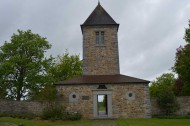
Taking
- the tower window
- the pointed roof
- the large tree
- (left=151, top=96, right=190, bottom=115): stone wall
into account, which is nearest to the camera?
(left=151, top=96, right=190, bottom=115): stone wall

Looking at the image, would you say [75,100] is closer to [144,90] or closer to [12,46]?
[144,90]

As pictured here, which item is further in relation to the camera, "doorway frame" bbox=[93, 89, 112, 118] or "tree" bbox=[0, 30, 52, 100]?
"tree" bbox=[0, 30, 52, 100]

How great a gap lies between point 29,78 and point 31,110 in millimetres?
8736

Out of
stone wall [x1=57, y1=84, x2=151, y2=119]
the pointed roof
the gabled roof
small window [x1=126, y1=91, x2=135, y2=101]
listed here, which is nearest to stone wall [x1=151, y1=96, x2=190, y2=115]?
stone wall [x1=57, y1=84, x2=151, y2=119]

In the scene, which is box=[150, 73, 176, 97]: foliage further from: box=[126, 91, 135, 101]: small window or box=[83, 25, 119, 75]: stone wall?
box=[126, 91, 135, 101]: small window

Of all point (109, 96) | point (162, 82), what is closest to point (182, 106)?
point (109, 96)

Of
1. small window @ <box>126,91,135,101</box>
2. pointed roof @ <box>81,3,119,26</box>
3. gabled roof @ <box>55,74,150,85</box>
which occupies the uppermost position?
pointed roof @ <box>81,3,119,26</box>

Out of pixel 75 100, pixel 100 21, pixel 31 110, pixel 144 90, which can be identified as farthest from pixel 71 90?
pixel 100 21

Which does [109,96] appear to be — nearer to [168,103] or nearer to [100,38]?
[168,103]

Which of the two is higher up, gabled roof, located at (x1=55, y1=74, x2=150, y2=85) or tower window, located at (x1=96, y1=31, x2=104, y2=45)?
tower window, located at (x1=96, y1=31, x2=104, y2=45)

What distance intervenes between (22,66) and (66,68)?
852cm

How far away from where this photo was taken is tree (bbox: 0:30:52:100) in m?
30.7

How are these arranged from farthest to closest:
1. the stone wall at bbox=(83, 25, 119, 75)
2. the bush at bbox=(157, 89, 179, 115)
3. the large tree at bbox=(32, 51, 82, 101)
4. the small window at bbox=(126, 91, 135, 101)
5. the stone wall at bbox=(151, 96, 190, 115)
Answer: the large tree at bbox=(32, 51, 82, 101) < the stone wall at bbox=(83, 25, 119, 75) < the stone wall at bbox=(151, 96, 190, 115) < the bush at bbox=(157, 89, 179, 115) < the small window at bbox=(126, 91, 135, 101)

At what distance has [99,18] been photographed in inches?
995
